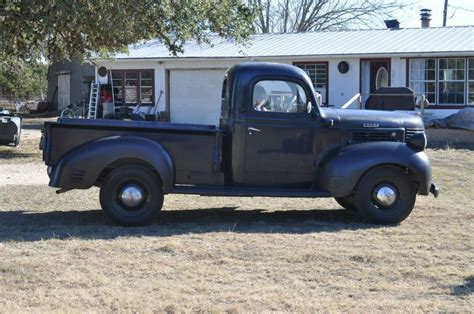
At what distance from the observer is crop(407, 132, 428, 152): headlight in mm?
8523

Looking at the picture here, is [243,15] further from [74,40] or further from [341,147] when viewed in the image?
[341,147]

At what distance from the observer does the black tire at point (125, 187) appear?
320 inches

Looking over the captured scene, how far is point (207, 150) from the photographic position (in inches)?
326

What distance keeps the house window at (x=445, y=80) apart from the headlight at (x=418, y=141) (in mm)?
14829

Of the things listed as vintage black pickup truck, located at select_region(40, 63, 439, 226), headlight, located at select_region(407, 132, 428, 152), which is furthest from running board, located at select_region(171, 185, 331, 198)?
headlight, located at select_region(407, 132, 428, 152)

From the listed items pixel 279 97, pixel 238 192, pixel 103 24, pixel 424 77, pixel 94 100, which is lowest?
pixel 238 192

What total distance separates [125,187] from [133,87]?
19.2m

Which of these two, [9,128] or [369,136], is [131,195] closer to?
[369,136]

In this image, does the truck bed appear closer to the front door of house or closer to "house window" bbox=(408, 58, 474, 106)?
"house window" bbox=(408, 58, 474, 106)

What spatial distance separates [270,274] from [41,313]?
2083 mm

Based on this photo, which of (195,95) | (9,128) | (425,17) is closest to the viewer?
(9,128)

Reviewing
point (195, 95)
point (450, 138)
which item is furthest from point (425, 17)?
point (195, 95)

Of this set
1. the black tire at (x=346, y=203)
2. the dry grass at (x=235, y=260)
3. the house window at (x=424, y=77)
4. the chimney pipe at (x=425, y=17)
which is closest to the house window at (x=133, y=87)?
the house window at (x=424, y=77)

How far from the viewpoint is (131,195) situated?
8.18 metres
